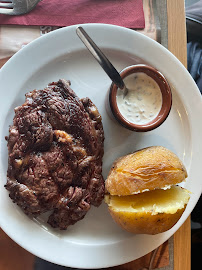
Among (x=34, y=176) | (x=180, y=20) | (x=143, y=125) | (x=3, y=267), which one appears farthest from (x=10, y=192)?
(x=180, y=20)

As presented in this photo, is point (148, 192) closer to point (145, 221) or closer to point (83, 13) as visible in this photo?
point (145, 221)

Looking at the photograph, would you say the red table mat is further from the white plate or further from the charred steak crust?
the charred steak crust

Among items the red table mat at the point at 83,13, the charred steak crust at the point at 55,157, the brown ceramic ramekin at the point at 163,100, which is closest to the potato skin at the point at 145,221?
the charred steak crust at the point at 55,157

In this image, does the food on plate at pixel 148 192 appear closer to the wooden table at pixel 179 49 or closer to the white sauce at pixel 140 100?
the white sauce at pixel 140 100

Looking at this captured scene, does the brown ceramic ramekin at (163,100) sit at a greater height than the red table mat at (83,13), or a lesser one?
lesser

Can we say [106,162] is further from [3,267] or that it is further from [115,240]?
[3,267]

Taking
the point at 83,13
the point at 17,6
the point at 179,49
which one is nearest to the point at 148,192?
the point at 179,49

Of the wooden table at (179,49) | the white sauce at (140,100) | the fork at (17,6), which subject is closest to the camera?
the white sauce at (140,100)
